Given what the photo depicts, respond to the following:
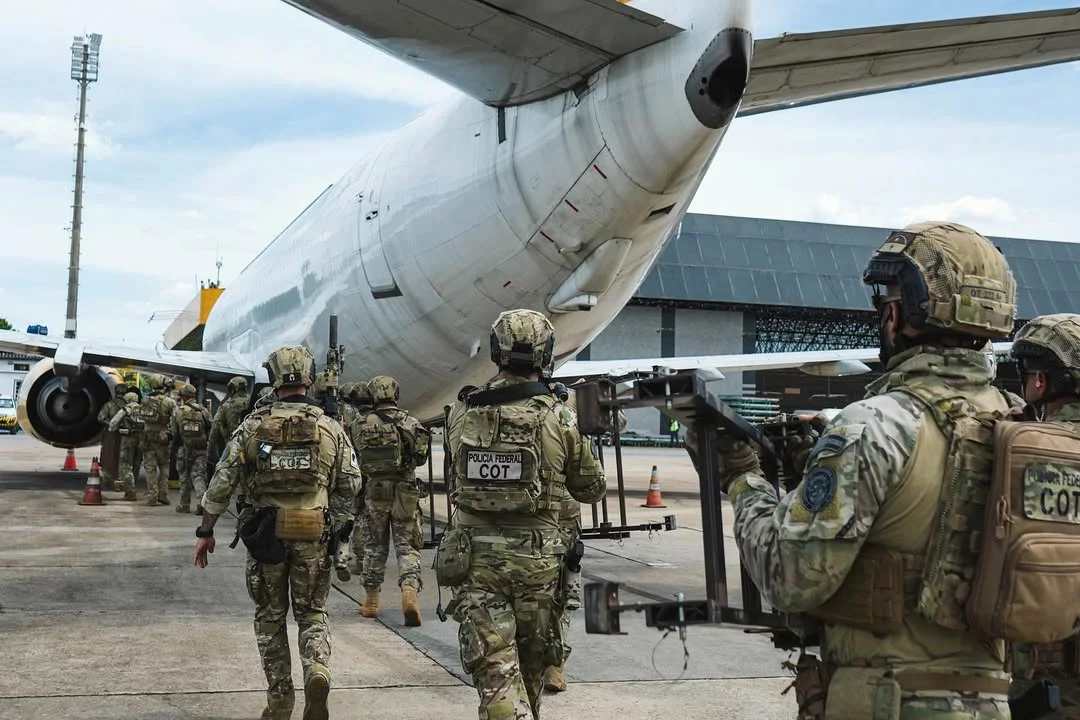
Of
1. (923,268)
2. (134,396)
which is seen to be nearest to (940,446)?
(923,268)

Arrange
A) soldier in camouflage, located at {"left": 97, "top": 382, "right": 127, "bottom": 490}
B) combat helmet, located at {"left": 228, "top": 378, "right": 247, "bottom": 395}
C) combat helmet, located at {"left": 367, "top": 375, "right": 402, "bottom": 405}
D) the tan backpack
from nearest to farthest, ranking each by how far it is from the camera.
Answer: the tan backpack < combat helmet, located at {"left": 367, "top": 375, "right": 402, "bottom": 405} < combat helmet, located at {"left": 228, "top": 378, "right": 247, "bottom": 395} < soldier in camouflage, located at {"left": 97, "top": 382, "right": 127, "bottom": 490}

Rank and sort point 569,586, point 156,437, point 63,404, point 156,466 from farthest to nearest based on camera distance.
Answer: point 63,404, point 156,466, point 156,437, point 569,586

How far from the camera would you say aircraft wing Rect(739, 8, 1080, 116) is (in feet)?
23.9

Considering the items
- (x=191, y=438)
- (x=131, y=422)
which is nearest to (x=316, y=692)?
(x=191, y=438)

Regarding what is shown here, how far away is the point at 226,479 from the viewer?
18.2 feet

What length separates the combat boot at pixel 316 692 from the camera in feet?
17.1

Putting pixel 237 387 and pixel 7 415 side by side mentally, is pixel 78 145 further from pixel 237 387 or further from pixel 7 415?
pixel 237 387

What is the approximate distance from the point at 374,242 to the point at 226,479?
6007mm

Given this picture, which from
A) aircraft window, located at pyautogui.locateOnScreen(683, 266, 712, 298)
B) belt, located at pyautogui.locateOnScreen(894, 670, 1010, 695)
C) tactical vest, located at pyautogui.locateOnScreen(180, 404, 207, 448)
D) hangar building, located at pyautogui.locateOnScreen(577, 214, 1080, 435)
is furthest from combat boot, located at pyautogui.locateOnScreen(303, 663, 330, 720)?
aircraft window, located at pyautogui.locateOnScreen(683, 266, 712, 298)

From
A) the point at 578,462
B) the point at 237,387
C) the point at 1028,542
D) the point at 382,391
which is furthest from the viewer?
the point at 237,387

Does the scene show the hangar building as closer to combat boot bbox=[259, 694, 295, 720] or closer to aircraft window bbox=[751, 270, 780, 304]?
aircraft window bbox=[751, 270, 780, 304]

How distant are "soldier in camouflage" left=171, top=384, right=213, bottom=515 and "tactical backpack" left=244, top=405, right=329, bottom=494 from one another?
32.6ft

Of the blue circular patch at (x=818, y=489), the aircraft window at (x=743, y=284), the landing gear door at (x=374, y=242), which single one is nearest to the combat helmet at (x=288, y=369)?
the blue circular patch at (x=818, y=489)

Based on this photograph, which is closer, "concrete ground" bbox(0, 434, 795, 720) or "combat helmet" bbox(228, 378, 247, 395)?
"concrete ground" bbox(0, 434, 795, 720)
